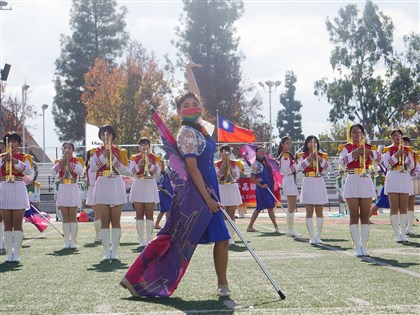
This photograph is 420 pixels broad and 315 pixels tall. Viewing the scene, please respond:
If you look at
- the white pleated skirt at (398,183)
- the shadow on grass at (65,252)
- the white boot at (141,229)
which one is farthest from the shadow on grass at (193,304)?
the white pleated skirt at (398,183)

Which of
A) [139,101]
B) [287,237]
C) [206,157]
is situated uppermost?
[139,101]

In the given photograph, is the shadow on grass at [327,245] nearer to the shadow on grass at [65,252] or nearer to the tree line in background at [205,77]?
the shadow on grass at [65,252]

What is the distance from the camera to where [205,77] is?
66.0 meters

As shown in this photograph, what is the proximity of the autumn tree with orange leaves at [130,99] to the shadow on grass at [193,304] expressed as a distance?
4522cm

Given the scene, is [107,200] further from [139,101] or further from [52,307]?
[139,101]

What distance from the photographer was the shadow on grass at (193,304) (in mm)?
7282

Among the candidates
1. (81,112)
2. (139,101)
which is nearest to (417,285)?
(139,101)

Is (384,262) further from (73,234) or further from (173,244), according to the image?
(73,234)

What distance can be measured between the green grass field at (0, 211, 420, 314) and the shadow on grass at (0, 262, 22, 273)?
0.01 meters

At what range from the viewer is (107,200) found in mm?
12234

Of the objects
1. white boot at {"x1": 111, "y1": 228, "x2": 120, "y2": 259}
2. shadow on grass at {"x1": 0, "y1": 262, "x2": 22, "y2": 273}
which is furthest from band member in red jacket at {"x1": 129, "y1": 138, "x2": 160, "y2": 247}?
shadow on grass at {"x1": 0, "y1": 262, "x2": 22, "y2": 273}

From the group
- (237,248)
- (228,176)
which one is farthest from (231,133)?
(237,248)

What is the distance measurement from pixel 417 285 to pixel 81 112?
6251cm

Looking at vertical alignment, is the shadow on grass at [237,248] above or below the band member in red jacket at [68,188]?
below
